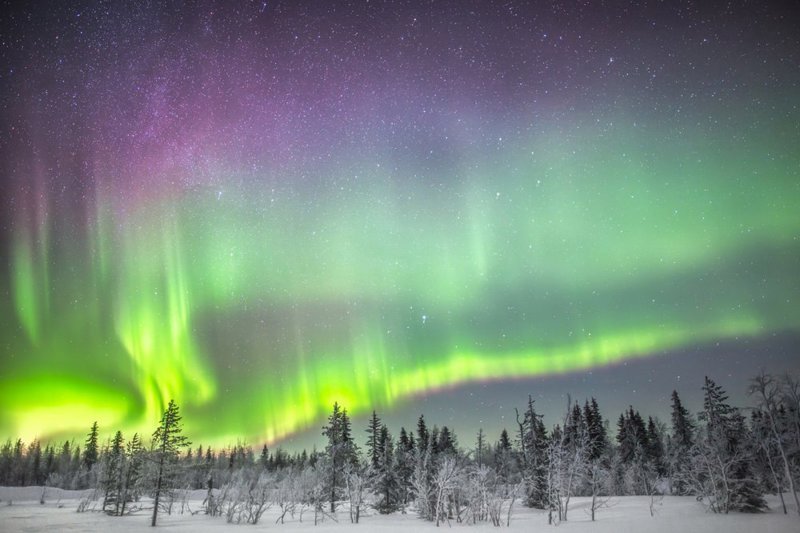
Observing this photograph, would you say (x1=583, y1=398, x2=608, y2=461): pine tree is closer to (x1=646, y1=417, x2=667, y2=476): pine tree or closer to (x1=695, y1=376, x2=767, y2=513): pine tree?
(x1=646, y1=417, x2=667, y2=476): pine tree

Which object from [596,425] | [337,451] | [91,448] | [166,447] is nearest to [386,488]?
[337,451]

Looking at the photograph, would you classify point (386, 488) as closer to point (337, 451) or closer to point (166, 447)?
point (337, 451)

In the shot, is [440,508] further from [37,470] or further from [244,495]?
[37,470]

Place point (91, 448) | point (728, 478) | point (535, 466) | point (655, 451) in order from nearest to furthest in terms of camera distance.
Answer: point (728, 478), point (535, 466), point (655, 451), point (91, 448)

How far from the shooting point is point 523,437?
6469 cm

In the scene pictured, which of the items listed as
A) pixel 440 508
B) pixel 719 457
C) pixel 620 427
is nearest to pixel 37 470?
pixel 440 508

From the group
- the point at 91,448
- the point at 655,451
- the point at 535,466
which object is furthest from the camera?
the point at 91,448

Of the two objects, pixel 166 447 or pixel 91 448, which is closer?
pixel 166 447

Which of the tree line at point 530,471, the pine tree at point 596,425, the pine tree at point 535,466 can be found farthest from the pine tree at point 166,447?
the pine tree at point 596,425

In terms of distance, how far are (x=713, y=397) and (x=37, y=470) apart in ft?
550

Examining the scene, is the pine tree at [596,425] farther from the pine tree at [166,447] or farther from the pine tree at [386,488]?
the pine tree at [166,447]

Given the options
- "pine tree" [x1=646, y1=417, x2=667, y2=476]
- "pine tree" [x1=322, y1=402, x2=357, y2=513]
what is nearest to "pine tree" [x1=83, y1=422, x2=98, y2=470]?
"pine tree" [x1=322, y1=402, x2=357, y2=513]

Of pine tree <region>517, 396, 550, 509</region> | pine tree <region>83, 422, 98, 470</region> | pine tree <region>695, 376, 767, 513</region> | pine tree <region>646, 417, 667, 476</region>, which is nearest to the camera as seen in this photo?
pine tree <region>695, 376, 767, 513</region>

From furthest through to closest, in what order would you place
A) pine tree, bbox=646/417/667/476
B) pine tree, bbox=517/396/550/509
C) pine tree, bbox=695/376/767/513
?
1. pine tree, bbox=646/417/667/476
2. pine tree, bbox=517/396/550/509
3. pine tree, bbox=695/376/767/513
